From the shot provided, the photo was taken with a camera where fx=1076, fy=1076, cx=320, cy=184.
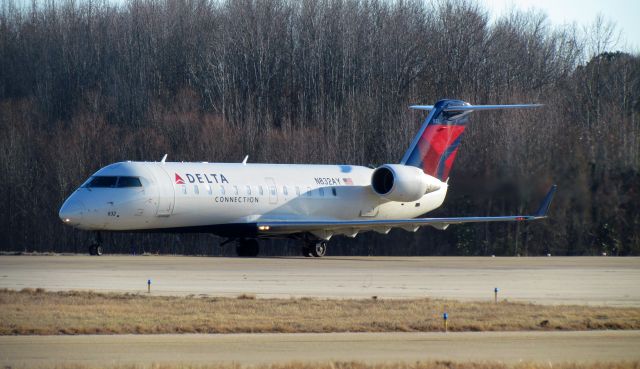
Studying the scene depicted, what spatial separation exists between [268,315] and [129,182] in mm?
18721

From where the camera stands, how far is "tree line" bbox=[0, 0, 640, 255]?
113ft

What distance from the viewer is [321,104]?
212 feet

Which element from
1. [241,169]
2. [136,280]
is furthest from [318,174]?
[136,280]

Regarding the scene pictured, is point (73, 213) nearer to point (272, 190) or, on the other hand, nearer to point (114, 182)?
point (114, 182)

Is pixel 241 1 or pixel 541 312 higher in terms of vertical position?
pixel 241 1

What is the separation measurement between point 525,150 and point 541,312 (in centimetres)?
1543

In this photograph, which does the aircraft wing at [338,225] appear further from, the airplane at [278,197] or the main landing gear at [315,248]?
the main landing gear at [315,248]

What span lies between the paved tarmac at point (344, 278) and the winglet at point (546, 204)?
5.35ft

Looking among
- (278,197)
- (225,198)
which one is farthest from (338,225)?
(225,198)

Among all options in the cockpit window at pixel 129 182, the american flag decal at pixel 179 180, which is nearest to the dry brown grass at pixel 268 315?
the cockpit window at pixel 129 182

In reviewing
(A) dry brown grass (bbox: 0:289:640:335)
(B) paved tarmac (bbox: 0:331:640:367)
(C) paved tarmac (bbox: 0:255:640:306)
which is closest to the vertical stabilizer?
(C) paved tarmac (bbox: 0:255:640:306)

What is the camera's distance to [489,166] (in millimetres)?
35594

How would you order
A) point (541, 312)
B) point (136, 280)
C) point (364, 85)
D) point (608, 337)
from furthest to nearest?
point (364, 85), point (136, 280), point (541, 312), point (608, 337)

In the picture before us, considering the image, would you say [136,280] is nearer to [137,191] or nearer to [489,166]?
[137,191]
